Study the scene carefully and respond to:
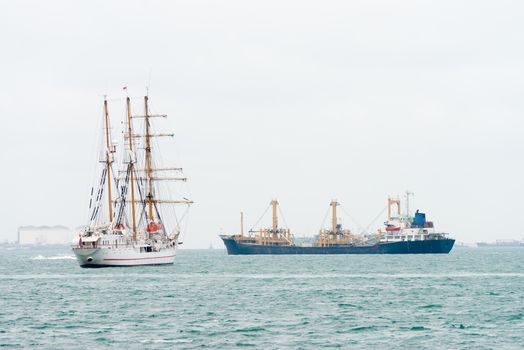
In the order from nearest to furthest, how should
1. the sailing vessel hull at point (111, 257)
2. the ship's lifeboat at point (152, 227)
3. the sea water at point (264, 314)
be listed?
the sea water at point (264, 314) < the sailing vessel hull at point (111, 257) < the ship's lifeboat at point (152, 227)

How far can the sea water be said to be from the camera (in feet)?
166

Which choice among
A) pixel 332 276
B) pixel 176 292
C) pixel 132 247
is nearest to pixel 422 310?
pixel 176 292

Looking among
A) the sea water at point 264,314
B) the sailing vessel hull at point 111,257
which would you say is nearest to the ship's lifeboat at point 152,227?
the sailing vessel hull at point 111,257

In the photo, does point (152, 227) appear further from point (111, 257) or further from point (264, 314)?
point (264, 314)

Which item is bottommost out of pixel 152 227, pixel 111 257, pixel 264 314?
pixel 264 314

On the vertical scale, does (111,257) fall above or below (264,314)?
above

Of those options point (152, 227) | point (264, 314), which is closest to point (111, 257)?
point (152, 227)

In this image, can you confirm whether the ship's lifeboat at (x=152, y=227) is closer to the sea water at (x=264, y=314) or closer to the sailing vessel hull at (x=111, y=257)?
the sailing vessel hull at (x=111, y=257)

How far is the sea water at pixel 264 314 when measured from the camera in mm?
50625

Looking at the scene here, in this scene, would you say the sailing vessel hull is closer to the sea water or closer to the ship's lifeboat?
the ship's lifeboat

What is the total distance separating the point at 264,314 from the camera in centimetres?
6381

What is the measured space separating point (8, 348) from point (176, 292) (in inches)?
1428

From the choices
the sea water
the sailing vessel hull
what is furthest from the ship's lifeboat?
the sea water

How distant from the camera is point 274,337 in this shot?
5194 centimetres
